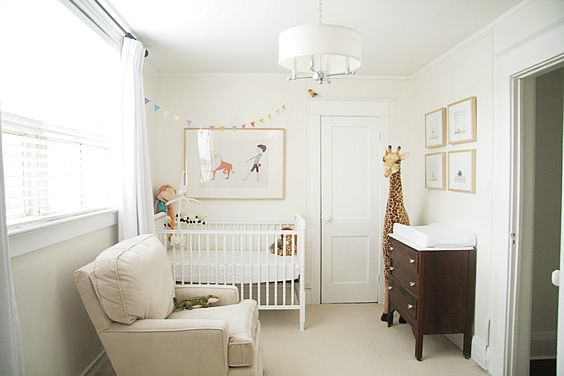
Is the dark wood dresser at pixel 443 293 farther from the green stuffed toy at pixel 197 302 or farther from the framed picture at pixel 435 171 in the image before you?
the green stuffed toy at pixel 197 302

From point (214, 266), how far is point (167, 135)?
1.46 meters

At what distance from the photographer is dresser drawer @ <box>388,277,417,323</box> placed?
2881mm

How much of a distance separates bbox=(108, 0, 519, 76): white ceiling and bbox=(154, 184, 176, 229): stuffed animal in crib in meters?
1.17

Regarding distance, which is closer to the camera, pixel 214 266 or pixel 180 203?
pixel 214 266

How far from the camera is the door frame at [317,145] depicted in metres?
4.01

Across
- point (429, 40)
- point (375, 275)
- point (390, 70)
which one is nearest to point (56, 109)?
point (429, 40)

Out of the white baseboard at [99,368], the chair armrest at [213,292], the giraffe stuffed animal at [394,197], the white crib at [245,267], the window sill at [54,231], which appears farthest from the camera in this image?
the giraffe stuffed animal at [394,197]

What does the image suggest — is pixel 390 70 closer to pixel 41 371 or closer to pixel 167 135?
pixel 167 135

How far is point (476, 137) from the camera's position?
2844 millimetres

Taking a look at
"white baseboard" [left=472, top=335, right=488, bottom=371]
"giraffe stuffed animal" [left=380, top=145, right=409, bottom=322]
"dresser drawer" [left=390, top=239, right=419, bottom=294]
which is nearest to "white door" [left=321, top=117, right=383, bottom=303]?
"giraffe stuffed animal" [left=380, top=145, right=409, bottom=322]

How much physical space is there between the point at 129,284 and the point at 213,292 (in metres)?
0.78

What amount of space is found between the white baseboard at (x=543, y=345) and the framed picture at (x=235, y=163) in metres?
2.44

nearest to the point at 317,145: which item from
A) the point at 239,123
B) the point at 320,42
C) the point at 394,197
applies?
the point at 239,123

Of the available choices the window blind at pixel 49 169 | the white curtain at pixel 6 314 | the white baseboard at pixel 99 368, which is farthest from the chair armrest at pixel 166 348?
the window blind at pixel 49 169
